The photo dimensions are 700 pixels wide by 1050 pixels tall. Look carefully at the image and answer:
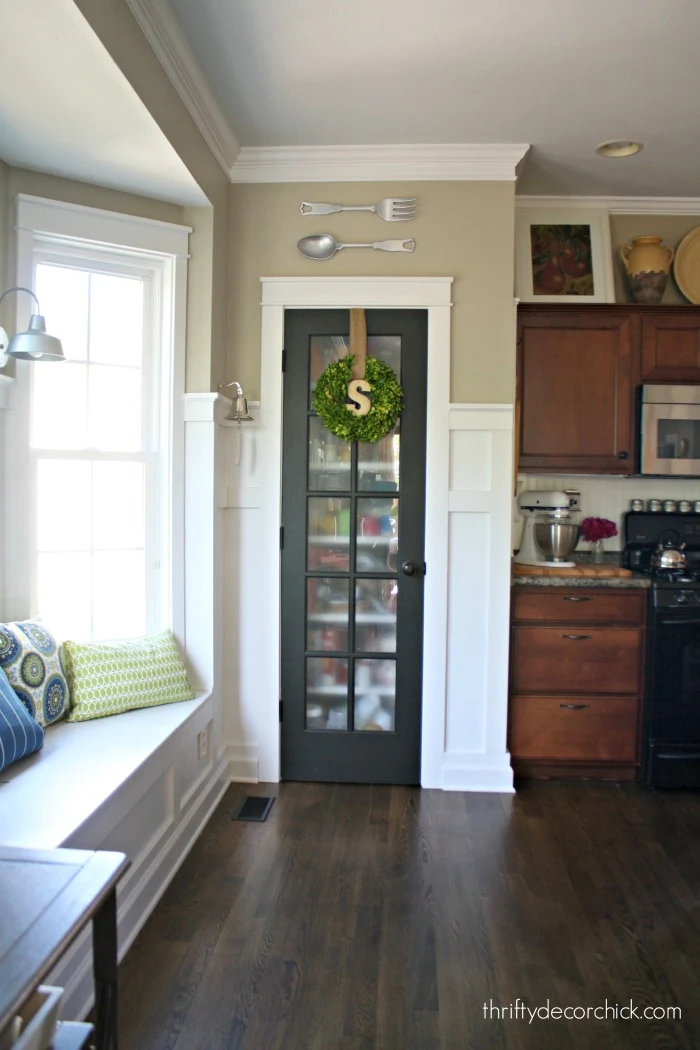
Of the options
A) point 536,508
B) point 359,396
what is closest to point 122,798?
point 359,396

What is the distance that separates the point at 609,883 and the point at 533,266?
2776 mm

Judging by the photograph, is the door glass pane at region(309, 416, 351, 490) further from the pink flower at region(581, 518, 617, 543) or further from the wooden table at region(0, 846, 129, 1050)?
the wooden table at region(0, 846, 129, 1050)

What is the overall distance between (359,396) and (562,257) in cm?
138

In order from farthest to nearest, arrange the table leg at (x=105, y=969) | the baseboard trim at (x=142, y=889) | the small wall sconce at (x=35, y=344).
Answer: the small wall sconce at (x=35, y=344), the baseboard trim at (x=142, y=889), the table leg at (x=105, y=969)

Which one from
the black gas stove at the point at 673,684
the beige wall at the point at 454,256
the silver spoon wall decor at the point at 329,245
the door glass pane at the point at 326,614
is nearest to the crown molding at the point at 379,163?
the beige wall at the point at 454,256

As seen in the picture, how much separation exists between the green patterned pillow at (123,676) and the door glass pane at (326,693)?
63 centimetres

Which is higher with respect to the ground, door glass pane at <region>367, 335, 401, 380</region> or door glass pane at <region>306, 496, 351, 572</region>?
door glass pane at <region>367, 335, 401, 380</region>

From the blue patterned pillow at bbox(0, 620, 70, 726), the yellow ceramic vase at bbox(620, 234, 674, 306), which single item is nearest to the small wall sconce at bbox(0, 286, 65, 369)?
the blue patterned pillow at bbox(0, 620, 70, 726)

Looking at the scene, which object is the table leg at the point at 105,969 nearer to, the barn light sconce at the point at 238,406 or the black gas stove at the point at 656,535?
the barn light sconce at the point at 238,406

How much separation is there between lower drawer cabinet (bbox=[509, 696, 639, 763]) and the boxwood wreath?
143 centimetres

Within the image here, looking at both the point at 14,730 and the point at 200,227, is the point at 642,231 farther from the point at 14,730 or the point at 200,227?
the point at 14,730

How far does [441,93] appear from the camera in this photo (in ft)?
8.83

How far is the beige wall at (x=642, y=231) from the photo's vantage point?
3.75 meters

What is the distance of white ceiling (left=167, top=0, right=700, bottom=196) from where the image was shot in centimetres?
223
